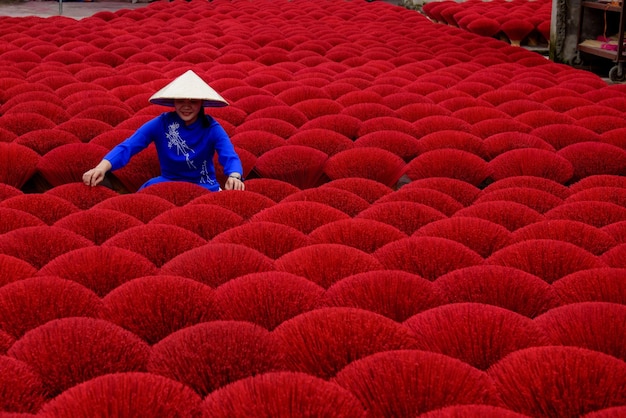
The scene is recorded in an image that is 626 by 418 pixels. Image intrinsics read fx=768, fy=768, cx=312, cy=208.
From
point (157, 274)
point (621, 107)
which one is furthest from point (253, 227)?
point (621, 107)

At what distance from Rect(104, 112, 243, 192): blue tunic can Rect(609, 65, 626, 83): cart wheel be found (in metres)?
2.70

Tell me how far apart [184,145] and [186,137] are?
2cm

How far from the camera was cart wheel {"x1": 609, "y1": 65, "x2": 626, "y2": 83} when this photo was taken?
384 cm

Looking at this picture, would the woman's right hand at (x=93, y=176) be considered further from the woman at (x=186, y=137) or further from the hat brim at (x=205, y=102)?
the hat brim at (x=205, y=102)

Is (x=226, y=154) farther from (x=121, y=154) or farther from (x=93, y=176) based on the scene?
(x=93, y=176)

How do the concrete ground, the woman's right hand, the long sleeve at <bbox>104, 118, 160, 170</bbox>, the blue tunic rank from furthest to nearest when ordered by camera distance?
the concrete ground, the blue tunic, the long sleeve at <bbox>104, 118, 160, 170</bbox>, the woman's right hand

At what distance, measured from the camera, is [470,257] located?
1.04 meters

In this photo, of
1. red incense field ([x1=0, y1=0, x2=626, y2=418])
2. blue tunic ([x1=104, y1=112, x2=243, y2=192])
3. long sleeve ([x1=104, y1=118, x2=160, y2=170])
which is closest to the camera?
red incense field ([x1=0, y1=0, x2=626, y2=418])

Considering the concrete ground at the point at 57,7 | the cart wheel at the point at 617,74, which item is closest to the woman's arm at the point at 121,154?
the cart wheel at the point at 617,74

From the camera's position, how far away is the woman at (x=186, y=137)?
1.77m

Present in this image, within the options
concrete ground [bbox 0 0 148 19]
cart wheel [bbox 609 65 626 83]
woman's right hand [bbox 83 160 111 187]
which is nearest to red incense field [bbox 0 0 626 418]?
woman's right hand [bbox 83 160 111 187]

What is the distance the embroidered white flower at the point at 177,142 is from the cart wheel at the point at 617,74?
9.08 feet

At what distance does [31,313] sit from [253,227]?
370 millimetres

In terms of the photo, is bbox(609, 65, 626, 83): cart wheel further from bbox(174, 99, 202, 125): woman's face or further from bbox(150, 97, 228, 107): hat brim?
bbox(174, 99, 202, 125): woman's face
